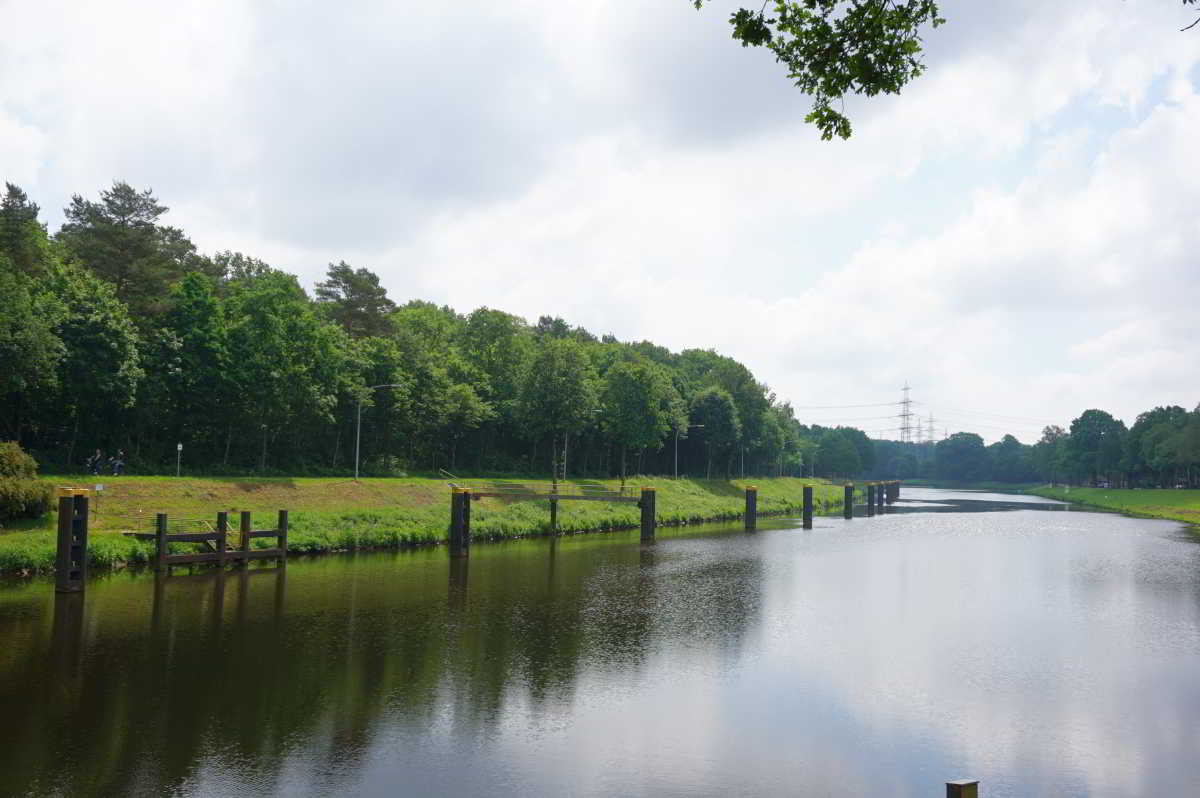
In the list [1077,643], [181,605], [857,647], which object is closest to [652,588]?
[857,647]

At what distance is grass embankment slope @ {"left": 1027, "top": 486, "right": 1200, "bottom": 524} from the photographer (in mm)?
85344

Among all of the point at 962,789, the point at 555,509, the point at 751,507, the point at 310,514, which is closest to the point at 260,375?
the point at 310,514

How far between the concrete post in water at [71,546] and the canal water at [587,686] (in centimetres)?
100

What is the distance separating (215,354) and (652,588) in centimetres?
3786

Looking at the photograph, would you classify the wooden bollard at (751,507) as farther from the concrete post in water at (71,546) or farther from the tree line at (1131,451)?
the tree line at (1131,451)

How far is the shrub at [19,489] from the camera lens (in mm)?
31500

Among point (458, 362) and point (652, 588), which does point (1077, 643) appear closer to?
point (652, 588)

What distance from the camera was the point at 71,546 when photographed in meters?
27.1

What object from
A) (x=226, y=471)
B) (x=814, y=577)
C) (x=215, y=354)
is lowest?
(x=814, y=577)

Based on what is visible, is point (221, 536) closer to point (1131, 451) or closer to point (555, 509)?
point (555, 509)

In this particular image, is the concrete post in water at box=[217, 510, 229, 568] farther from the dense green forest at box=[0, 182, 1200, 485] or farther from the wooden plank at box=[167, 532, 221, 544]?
the dense green forest at box=[0, 182, 1200, 485]

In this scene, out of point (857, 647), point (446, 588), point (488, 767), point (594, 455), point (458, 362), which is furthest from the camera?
point (594, 455)

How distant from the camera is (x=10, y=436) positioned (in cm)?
4675

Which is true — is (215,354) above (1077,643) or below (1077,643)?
above
